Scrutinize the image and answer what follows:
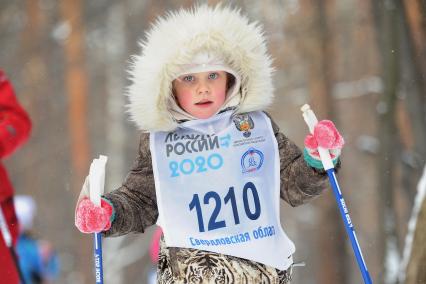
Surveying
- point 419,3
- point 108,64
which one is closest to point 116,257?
point 108,64

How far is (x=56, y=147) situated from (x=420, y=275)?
13453 millimetres

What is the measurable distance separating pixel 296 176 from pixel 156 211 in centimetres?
58

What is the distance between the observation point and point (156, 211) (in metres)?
3.23

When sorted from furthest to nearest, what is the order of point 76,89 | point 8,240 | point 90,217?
point 76,89 → point 8,240 → point 90,217

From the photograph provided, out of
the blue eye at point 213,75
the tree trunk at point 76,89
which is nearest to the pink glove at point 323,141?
the blue eye at point 213,75

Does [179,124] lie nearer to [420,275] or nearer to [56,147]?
[420,275]

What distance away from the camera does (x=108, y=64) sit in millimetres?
16109

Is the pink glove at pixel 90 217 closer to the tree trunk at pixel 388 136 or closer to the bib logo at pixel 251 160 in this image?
the bib logo at pixel 251 160

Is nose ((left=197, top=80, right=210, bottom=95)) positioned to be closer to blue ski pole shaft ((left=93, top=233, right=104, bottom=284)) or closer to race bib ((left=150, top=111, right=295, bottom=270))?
race bib ((left=150, top=111, right=295, bottom=270))

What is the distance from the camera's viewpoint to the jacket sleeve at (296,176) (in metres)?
2.99

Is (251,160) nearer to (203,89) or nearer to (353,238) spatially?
(203,89)

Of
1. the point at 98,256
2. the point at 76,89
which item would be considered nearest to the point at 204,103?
the point at 98,256

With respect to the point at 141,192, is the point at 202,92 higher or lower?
higher

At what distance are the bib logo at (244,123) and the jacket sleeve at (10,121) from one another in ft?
5.27
